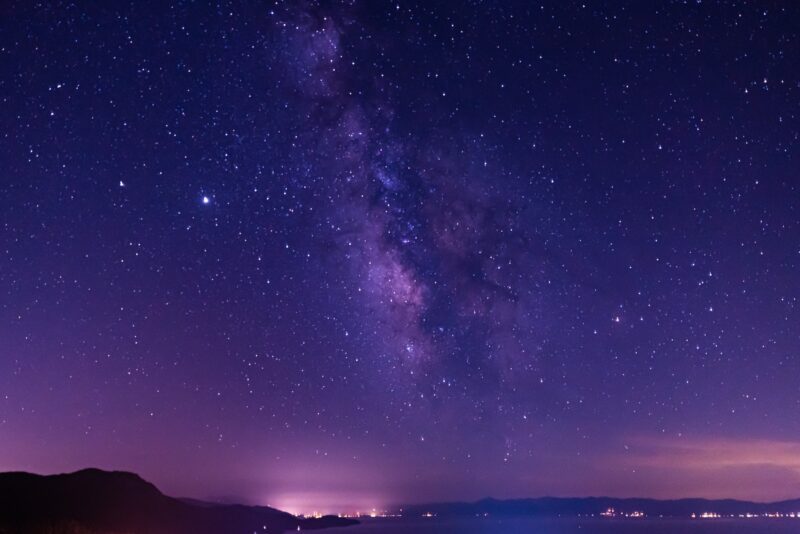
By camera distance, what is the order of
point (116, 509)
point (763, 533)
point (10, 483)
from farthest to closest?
point (763, 533) < point (116, 509) < point (10, 483)

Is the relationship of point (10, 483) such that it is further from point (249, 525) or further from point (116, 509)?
point (249, 525)

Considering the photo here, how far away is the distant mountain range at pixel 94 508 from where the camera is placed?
60.0 m

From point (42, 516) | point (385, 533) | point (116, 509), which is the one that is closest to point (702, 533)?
point (385, 533)

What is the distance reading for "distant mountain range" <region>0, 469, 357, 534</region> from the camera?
60.0 meters

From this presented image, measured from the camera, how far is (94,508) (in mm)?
79812

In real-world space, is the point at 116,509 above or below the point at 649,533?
above

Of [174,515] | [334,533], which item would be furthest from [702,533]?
[174,515]

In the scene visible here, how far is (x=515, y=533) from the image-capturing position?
132375mm

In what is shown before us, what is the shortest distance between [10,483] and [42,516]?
12.4 meters

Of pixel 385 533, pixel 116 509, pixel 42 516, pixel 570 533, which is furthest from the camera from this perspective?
pixel 385 533

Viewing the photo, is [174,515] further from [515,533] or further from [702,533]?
[702,533]

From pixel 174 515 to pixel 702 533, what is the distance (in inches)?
4128

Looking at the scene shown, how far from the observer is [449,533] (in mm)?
144875

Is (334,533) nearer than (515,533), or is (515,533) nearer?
(515,533)
